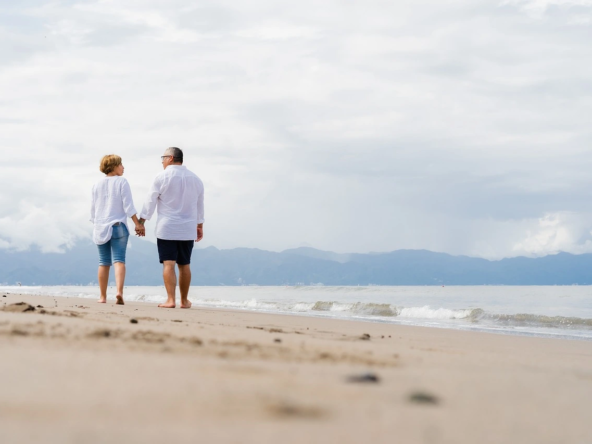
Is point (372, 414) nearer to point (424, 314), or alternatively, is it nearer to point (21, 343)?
point (21, 343)

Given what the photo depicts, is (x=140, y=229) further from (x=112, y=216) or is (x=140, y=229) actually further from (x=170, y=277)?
(x=170, y=277)

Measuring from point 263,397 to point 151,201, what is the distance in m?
6.45

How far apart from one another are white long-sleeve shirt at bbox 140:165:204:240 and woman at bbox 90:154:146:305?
0.28 meters

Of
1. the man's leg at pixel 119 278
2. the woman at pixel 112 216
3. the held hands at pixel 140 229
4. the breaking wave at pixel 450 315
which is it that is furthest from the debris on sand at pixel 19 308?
the breaking wave at pixel 450 315

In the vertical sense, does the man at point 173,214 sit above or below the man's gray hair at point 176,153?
below

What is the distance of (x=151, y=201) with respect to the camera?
7.89 meters

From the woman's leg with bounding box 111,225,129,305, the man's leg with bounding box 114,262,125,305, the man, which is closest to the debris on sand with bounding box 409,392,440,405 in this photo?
the man

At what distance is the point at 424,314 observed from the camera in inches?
536

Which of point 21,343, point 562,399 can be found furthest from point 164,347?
point 562,399

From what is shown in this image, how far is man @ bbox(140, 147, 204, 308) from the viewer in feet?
25.7

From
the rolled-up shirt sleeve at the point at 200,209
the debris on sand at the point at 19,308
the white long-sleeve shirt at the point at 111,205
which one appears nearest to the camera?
the debris on sand at the point at 19,308

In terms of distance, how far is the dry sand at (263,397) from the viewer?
1401mm

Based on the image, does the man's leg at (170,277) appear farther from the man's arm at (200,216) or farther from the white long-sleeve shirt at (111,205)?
the white long-sleeve shirt at (111,205)

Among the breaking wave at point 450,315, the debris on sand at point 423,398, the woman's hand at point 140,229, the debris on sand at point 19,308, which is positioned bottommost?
the breaking wave at point 450,315
